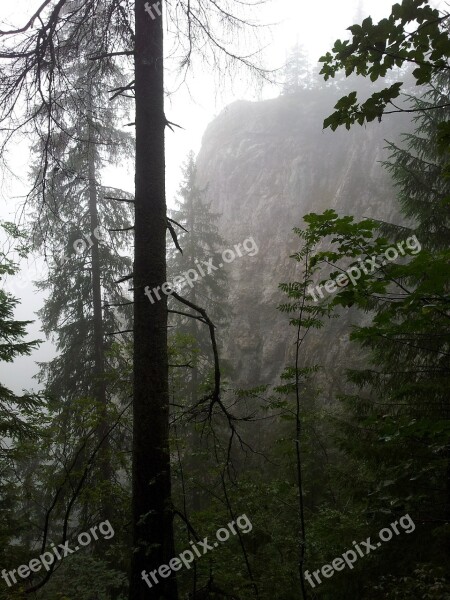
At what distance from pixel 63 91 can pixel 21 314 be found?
451 feet

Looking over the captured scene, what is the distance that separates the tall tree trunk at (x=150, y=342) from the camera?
117 inches

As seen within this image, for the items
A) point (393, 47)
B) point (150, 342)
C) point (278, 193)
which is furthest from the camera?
point (278, 193)

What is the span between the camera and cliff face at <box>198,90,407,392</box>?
25219 mm

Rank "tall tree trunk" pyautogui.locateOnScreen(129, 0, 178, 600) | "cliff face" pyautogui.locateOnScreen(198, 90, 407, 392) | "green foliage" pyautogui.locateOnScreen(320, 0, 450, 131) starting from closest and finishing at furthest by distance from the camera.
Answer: "green foliage" pyautogui.locateOnScreen(320, 0, 450, 131) < "tall tree trunk" pyautogui.locateOnScreen(129, 0, 178, 600) < "cliff face" pyautogui.locateOnScreen(198, 90, 407, 392)

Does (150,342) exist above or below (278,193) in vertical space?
below

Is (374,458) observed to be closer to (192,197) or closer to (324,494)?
(324,494)

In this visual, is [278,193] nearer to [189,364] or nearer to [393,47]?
[189,364]

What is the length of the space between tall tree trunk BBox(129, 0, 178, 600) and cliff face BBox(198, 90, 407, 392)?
1800 centimetres

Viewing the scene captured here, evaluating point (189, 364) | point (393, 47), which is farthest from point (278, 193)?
point (393, 47)

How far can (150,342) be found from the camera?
325 cm

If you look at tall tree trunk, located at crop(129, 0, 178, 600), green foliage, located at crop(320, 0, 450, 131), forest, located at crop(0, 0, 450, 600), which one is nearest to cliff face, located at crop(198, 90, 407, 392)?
forest, located at crop(0, 0, 450, 600)

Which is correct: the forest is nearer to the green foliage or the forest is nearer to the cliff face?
the green foliage

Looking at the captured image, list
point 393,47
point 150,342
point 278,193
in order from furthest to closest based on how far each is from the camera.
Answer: point 278,193, point 150,342, point 393,47

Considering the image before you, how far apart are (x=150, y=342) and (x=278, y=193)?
30386 millimetres
